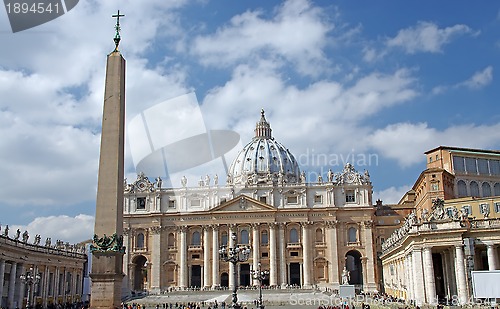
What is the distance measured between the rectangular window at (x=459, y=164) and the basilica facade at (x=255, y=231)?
59.0ft

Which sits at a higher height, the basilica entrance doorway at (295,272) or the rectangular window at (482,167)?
the rectangular window at (482,167)

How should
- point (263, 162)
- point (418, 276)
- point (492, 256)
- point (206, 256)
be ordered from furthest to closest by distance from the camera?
1. point (263, 162)
2. point (206, 256)
3. point (418, 276)
4. point (492, 256)

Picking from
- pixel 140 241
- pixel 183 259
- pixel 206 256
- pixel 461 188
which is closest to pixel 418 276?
pixel 461 188

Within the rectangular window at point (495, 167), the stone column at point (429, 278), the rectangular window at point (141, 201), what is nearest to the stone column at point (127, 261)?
the rectangular window at point (141, 201)

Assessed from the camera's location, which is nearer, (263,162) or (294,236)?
(294,236)

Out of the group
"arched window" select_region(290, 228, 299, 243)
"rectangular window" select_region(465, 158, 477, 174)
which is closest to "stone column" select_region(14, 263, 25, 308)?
"arched window" select_region(290, 228, 299, 243)

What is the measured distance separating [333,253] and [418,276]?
130 feet

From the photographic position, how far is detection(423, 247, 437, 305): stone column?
3241cm

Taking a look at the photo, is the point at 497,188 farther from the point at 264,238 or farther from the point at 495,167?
the point at 264,238

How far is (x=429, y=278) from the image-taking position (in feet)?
107

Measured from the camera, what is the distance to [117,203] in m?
19.4

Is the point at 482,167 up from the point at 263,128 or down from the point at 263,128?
down

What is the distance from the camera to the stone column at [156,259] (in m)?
73.2

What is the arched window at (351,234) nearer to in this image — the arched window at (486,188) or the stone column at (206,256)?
the stone column at (206,256)
